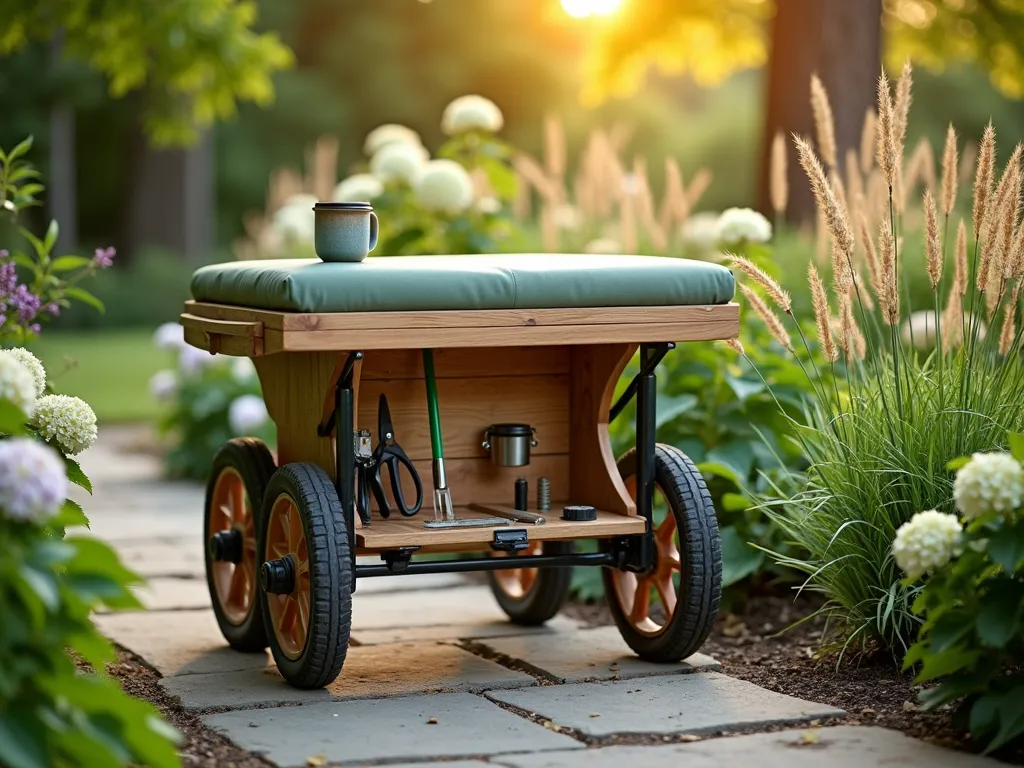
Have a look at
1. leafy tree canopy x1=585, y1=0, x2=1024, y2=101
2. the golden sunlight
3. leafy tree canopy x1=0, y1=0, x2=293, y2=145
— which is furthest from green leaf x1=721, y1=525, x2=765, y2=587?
leafy tree canopy x1=585, y1=0, x2=1024, y2=101

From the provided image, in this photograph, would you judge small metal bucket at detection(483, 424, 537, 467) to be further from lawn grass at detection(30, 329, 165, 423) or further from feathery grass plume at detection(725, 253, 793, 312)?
lawn grass at detection(30, 329, 165, 423)

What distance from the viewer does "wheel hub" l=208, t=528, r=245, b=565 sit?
3.91 metres

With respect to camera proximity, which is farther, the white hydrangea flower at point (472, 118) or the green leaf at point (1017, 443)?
the white hydrangea flower at point (472, 118)

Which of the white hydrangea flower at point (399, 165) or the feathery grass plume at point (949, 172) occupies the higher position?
the white hydrangea flower at point (399, 165)

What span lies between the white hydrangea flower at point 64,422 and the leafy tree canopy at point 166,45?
9.48ft

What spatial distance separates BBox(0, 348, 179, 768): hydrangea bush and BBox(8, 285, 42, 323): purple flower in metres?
1.33

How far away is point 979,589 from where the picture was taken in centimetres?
292

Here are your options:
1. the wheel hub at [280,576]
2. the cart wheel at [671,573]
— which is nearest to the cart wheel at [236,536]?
the wheel hub at [280,576]

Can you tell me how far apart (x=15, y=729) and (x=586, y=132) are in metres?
25.4

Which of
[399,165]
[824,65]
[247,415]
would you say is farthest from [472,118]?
[824,65]

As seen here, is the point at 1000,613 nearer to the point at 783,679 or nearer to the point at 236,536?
the point at 783,679

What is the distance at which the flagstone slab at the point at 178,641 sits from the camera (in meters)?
3.76

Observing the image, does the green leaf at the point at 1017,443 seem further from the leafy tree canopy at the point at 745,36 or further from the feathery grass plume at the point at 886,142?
the leafy tree canopy at the point at 745,36

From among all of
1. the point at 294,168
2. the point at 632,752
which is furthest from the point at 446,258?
the point at 294,168
